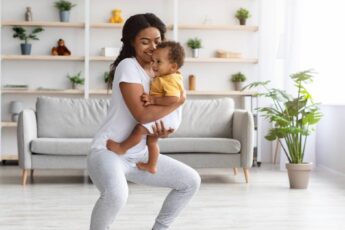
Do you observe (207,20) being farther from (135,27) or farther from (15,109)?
(135,27)

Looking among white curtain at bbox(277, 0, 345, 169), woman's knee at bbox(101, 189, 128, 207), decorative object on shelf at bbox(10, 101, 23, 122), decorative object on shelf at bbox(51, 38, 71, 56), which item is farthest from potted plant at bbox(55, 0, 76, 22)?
woman's knee at bbox(101, 189, 128, 207)

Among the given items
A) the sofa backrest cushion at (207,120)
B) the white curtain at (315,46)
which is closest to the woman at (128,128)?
the sofa backrest cushion at (207,120)

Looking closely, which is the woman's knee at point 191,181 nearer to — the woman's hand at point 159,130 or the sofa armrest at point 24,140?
the woman's hand at point 159,130

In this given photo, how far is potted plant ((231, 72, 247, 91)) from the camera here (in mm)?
7949

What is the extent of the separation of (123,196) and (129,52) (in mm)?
638

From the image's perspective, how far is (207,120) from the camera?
642 centimetres

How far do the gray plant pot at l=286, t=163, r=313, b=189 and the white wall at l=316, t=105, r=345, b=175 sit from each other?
1.14 meters

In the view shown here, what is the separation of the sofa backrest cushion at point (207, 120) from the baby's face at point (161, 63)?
11.5ft

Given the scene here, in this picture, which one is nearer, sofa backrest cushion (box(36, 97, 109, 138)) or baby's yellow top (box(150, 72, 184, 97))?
baby's yellow top (box(150, 72, 184, 97))

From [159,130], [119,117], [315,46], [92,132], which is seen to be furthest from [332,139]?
[119,117]

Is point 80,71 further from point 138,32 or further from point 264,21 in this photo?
point 138,32

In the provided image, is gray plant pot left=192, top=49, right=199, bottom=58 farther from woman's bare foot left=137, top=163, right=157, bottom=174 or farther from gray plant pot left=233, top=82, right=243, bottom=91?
woman's bare foot left=137, top=163, right=157, bottom=174

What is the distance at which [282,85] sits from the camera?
26.1ft

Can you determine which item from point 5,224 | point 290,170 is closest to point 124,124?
point 5,224
